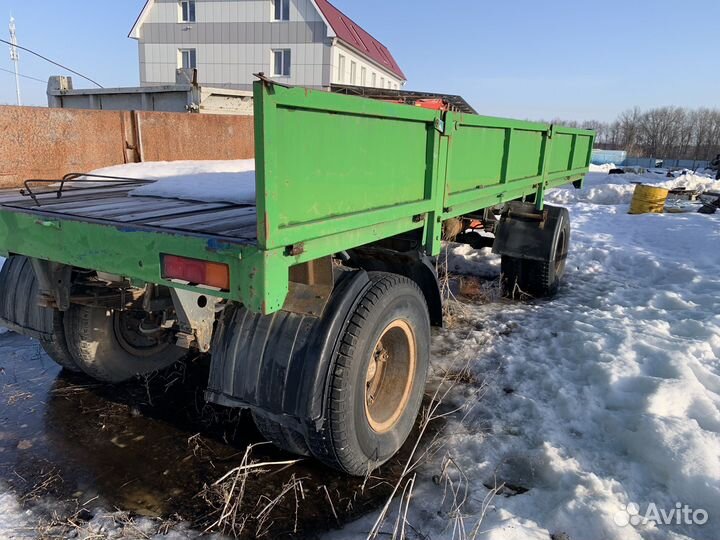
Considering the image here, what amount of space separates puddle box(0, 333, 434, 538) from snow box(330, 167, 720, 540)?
0.31 metres

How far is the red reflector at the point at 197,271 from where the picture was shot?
76.2 inches

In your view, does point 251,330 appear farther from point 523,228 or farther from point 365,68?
point 365,68

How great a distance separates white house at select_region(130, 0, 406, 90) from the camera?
25.7 metres

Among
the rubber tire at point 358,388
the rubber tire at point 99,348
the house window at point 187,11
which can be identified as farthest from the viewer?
the house window at point 187,11

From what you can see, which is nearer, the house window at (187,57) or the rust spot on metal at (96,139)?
the rust spot on metal at (96,139)

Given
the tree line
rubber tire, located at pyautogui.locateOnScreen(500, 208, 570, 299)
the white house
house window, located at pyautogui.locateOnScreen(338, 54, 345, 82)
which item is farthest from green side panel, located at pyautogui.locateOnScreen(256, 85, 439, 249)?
the tree line

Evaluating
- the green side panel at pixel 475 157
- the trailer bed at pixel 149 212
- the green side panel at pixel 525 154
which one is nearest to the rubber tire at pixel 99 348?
the trailer bed at pixel 149 212

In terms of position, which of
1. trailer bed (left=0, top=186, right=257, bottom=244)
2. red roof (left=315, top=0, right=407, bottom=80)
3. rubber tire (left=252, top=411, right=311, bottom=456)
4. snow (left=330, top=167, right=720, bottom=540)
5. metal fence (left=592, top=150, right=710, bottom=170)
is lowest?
snow (left=330, top=167, right=720, bottom=540)

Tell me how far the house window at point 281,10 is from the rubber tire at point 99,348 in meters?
25.6

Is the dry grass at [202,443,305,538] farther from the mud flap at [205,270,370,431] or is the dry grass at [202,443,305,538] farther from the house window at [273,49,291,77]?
the house window at [273,49,291,77]

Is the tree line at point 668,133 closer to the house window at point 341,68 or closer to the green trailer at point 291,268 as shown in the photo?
the house window at point 341,68

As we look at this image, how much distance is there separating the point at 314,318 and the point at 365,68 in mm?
30311

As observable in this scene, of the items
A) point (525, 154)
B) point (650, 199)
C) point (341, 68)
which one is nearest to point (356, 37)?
point (341, 68)

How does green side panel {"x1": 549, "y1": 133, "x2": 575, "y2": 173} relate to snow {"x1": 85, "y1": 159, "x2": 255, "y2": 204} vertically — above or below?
above
